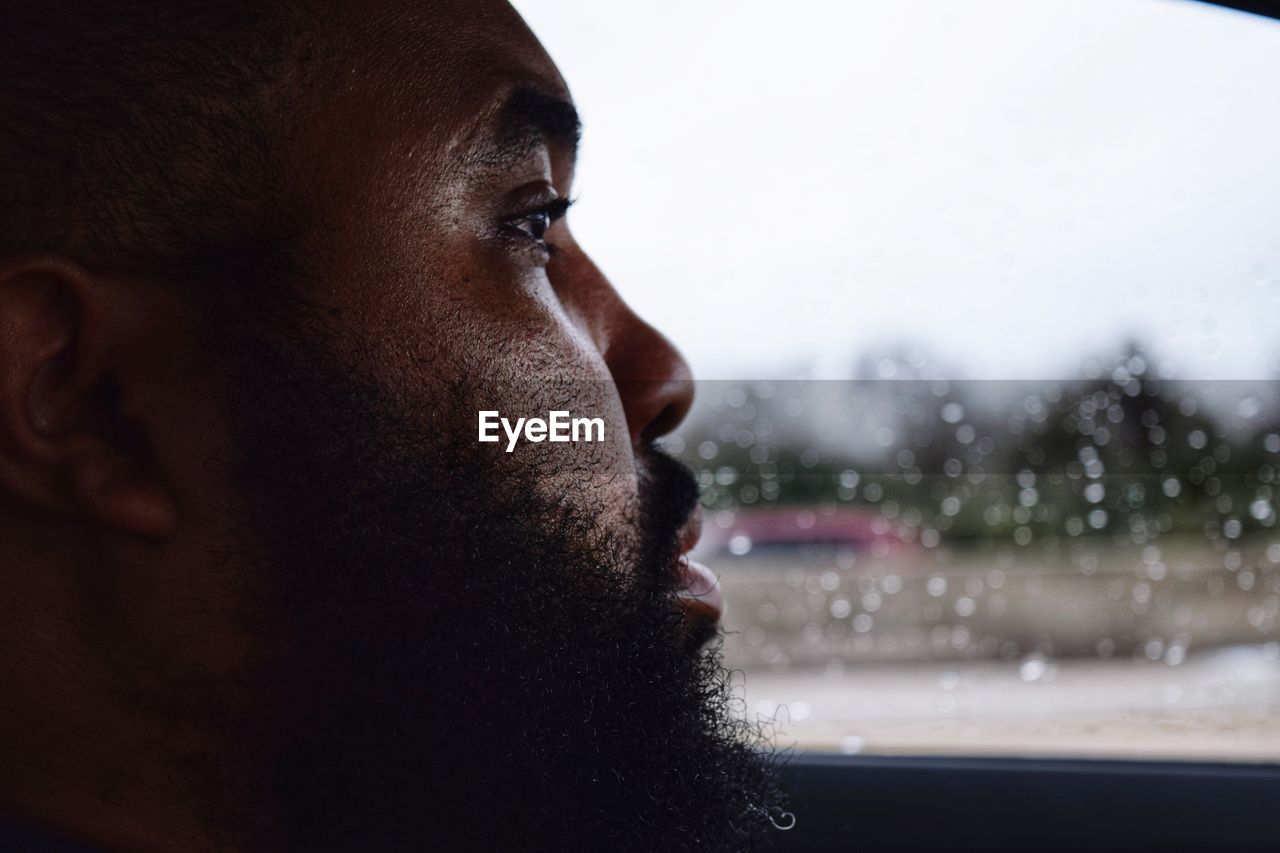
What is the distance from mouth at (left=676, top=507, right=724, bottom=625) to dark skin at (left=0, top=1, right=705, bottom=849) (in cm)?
33

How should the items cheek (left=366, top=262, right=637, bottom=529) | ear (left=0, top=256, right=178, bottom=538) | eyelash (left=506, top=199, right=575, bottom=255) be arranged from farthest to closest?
eyelash (left=506, top=199, right=575, bottom=255) → cheek (left=366, top=262, right=637, bottom=529) → ear (left=0, top=256, right=178, bottom=538)

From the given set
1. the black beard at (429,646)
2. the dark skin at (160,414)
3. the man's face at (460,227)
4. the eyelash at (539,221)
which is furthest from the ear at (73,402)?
the eyelash at (539,221)

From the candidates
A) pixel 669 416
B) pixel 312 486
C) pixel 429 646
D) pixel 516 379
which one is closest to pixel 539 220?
pixel 516 379

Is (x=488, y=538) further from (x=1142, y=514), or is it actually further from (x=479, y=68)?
(x=1142, y=514)

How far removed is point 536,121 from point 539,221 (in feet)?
0.41

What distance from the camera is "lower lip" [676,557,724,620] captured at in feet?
5.03

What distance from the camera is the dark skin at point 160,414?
1.15m

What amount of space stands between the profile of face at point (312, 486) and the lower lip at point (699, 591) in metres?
0.17

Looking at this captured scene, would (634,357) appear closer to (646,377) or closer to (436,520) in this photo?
(646,377)

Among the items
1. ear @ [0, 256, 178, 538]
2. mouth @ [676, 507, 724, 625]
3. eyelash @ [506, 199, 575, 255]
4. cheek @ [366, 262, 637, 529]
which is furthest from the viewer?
mouth @ [676, 507, 724, 625]

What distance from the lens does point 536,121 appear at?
4.54ft

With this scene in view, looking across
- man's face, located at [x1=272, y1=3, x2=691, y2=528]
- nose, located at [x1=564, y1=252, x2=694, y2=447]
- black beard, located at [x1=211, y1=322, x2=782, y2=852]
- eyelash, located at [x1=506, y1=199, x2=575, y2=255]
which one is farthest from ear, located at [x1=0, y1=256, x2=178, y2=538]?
nose, located at [x1=564, y1=252, x2=694, y2=447]

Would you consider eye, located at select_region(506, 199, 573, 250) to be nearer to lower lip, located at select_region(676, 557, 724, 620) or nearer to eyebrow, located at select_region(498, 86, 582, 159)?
eyebrow, located at select_region(498, 86, 582, 159)

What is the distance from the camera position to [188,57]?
1197 mm
